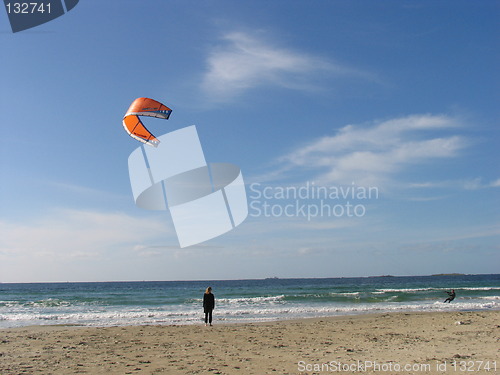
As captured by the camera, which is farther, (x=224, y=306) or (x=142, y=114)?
(x=224, y=306)

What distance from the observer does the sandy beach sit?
6844 millimetres

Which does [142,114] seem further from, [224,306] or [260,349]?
[224,306]

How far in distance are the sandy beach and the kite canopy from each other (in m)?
6.28

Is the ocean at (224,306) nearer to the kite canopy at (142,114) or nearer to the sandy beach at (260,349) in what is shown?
Result: the sandy beach at (260,349)

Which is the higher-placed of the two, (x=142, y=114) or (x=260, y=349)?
(x=142, y=114)

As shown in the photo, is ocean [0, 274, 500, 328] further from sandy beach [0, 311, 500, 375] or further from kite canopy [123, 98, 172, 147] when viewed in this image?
kite canopy [123, 98, 172, 147]

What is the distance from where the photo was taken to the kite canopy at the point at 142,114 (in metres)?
13.7

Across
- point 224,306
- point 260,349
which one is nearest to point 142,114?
point 260,349

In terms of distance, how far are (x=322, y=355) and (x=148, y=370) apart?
10.8ft

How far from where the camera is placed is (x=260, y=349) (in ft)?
28.4

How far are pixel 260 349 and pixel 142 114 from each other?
8869 millimetres

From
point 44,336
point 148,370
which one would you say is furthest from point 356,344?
point 44,336

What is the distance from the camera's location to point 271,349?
8.63 metres

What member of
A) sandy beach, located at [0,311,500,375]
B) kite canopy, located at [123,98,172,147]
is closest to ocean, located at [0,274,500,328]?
sandy beach, located at [0,311,500,375]
